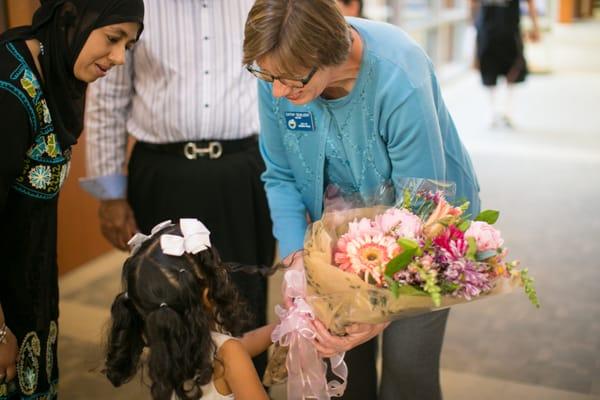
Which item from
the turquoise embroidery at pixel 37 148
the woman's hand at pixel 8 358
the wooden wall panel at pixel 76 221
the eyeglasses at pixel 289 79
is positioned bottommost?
the wooden wall panel at pixel 76 221

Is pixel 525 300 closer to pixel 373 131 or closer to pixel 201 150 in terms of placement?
pixel 201 150

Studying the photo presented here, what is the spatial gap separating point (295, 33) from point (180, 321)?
685 millimetres

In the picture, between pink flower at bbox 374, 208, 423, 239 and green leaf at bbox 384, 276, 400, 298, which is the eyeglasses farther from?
green leaf at bbox 384, 276, 400, 298

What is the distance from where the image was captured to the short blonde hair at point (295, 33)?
6.01 ft

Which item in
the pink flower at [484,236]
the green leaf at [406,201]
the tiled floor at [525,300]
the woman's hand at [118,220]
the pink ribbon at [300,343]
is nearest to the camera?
the pink flower at [484,236]

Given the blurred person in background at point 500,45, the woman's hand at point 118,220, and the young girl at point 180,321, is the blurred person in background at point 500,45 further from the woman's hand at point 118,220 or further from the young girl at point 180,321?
the young girl at point 180,321

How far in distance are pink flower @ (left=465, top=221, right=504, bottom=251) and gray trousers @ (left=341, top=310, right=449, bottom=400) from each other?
0.48 metres

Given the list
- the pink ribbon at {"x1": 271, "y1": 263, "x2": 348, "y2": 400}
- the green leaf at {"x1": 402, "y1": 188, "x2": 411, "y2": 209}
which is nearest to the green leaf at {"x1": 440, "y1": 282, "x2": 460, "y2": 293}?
the green leaf at {"x1": 402, "y1": 188, "x2": 411, "y2": 209}

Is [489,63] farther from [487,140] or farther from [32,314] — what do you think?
[32,314]

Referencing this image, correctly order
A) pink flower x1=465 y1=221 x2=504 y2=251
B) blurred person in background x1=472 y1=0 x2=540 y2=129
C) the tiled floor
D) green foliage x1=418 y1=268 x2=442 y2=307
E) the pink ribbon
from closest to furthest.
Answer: green foliage x1=418 y1=268 x2=442 y2=307
pink flower x1=465 y1=221 x2=504 y2=251
the pink ribbon
the tiled floor
blurred person in background x1=472 y1=0 x2=540 y2=129

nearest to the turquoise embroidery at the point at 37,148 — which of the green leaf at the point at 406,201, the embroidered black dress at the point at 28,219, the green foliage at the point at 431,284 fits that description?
the embroidered black dress at the point at 28,219

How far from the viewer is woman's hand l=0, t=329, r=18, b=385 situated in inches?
80.7

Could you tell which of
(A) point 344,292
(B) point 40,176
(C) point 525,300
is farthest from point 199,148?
(C) point 525,300

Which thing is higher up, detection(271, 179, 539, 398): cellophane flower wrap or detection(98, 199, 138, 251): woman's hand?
detection(271, 179, 539, 398): cellophane flower wrap
